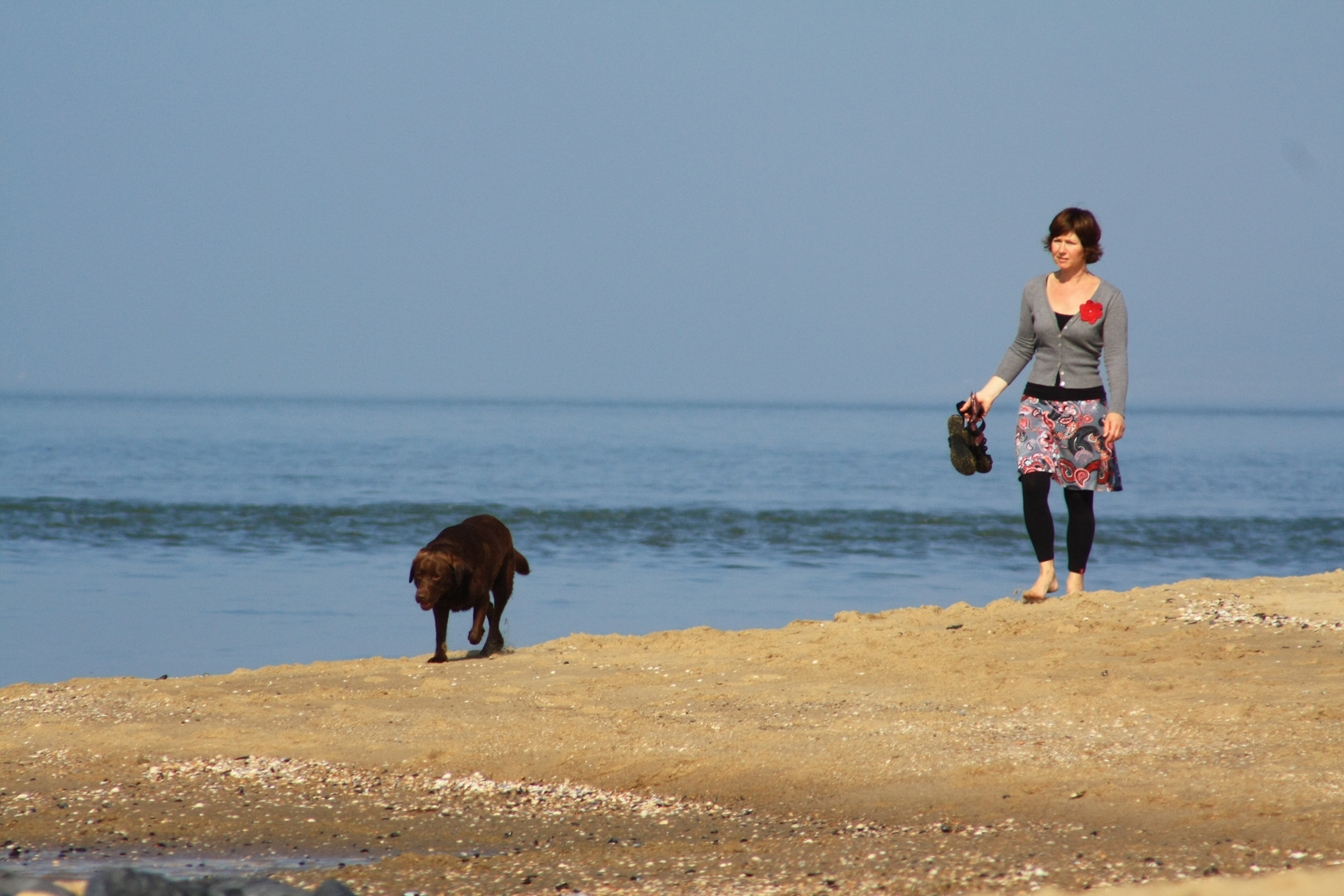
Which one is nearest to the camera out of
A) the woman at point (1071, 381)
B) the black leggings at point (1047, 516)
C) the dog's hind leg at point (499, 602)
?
the woman at point (1071, 381)

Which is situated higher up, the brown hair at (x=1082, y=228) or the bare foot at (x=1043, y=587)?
the brown hair at (x=1082, y=228)

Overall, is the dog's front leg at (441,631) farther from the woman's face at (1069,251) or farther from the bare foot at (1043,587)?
the woman's face at (1069,251)

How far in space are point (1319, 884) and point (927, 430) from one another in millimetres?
62537

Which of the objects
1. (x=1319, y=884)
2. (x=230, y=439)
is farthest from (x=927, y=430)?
(x=1319, y=884)

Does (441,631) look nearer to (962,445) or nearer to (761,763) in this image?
(761,763)

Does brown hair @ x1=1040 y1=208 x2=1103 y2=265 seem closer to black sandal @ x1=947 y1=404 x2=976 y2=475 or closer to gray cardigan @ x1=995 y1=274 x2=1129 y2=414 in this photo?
gray cardigan @ x1=995 y1=274 x2=1129 y2=414

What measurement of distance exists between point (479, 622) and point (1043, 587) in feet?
11.1

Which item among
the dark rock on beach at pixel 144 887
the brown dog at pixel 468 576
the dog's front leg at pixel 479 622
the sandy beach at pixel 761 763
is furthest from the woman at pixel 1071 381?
the dark rock on beach at pixel 144 887

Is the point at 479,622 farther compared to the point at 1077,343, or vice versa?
the point at 479,622

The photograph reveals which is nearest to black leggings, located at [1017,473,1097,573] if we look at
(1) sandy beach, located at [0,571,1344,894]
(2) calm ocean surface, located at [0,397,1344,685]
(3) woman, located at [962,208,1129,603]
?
(3) woman, located at [962,208,1129,603]

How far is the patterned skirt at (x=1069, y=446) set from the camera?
677 cm

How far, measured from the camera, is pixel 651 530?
1662cm

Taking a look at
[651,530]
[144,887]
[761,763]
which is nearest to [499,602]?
[761,763]

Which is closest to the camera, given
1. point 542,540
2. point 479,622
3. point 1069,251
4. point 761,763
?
point 761,763
